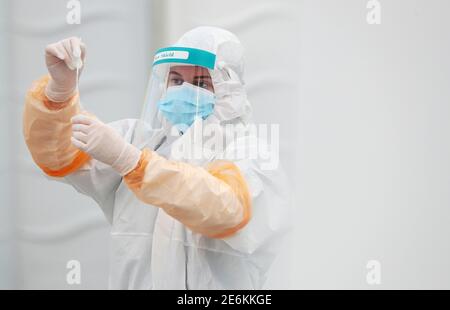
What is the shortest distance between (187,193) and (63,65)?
39cm

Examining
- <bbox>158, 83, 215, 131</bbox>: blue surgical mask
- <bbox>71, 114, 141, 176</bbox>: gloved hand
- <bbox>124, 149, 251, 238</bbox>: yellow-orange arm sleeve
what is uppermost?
<bbox>158, 83, 215, 131</bbox>: blue surgical mask

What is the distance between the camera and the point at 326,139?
1979 millimetres

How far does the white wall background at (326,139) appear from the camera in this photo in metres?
1.93

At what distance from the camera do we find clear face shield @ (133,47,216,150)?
4.31ft

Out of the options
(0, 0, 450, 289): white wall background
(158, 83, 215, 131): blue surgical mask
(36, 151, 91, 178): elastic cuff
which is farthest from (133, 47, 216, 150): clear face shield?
(0, 0, 450, 289): white wall background

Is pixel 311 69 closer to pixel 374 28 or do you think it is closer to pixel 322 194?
pixel 374 28

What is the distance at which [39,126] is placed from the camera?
1.31 metres

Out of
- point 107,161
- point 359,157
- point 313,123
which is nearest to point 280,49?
point 313,123

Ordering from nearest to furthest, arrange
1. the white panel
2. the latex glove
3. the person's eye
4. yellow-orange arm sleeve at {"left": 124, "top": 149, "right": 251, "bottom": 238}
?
yellow-orange arm sleeve at {"left": 124, "top": 149, "right": 251, "bottom": 238}
the latex glove
the person's eye
the white panel

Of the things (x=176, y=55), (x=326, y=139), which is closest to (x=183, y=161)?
(x=176, y=55)

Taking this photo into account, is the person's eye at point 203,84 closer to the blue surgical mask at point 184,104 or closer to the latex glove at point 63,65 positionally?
the blue surgical mask at point 184,104

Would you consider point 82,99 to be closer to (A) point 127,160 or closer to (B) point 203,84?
(B) point 203,84

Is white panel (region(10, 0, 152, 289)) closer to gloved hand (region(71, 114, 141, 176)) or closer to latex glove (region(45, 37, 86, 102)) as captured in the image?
latex glove (region(45, 37, 86, 102))

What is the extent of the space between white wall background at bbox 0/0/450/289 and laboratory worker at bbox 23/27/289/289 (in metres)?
0.59
